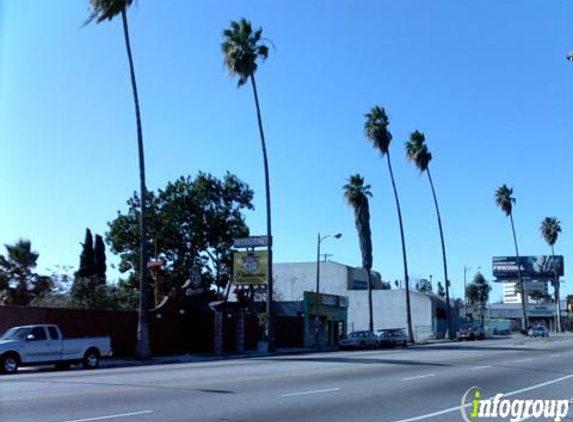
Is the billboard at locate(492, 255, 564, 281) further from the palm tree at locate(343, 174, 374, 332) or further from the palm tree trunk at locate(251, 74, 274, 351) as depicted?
the palm tree trunk at locate(251, 74, 274, 351)

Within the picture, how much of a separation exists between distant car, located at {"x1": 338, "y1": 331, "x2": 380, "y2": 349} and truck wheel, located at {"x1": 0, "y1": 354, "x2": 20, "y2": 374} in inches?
1097

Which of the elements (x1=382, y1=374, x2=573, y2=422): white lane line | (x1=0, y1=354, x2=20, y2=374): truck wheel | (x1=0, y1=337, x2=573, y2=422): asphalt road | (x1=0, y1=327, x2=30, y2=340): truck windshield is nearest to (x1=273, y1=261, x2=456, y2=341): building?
(x1=0, y1=327, x2=30, y2=340): truck windshield

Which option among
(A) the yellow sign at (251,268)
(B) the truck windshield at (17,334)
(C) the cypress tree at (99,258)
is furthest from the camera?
(C) the cypress tree at (99,258)

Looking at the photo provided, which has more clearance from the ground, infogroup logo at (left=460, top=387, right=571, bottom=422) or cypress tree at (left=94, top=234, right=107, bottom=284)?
cypress tree at (left=94, top=234, right=107, bottom=284)

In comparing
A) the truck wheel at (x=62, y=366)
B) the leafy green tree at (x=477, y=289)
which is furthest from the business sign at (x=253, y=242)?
the leafy green tree at (x=477, y=289)

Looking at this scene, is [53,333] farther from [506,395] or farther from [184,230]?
[184,230]

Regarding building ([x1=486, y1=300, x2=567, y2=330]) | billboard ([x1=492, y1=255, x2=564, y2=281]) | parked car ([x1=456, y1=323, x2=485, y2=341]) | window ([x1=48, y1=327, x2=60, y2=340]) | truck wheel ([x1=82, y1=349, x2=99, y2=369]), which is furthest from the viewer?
building ([x1=486, y1=300, x2=567, y2=330])

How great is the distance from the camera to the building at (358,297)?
7931 centimetres

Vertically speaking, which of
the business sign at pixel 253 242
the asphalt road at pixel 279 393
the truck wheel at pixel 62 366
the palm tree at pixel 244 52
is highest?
the palm tree at pixel 244 52

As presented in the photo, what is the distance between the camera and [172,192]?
6475 cm

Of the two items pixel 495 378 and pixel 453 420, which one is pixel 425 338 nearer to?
pixel 495 378

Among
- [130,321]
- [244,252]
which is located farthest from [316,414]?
[244,252]

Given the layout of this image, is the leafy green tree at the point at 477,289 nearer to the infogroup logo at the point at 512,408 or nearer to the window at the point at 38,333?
the window at the point at 38,333

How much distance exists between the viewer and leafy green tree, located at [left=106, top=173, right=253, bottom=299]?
6347cm
